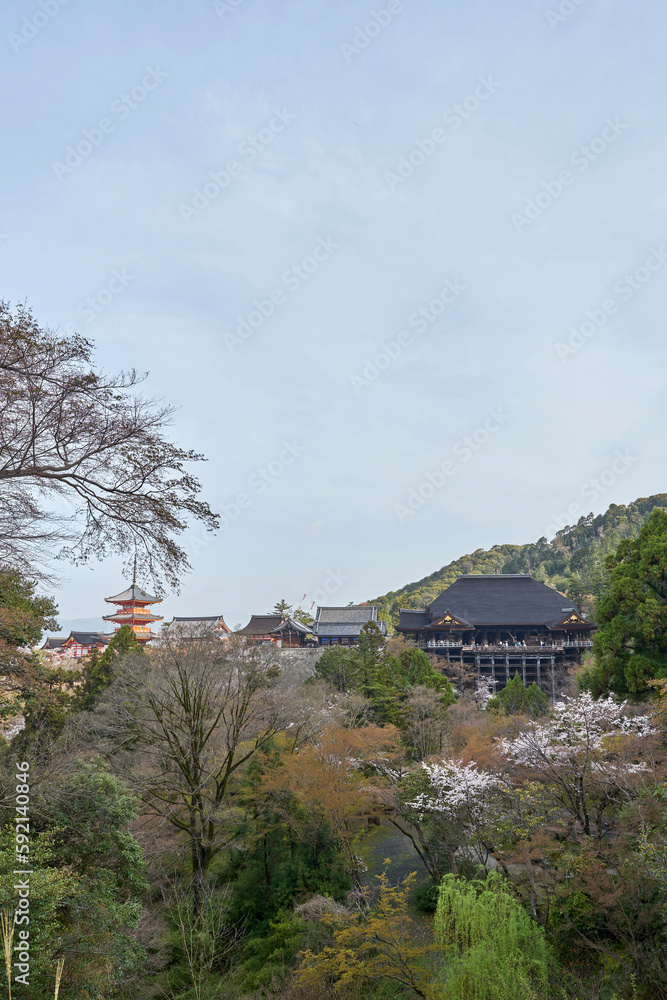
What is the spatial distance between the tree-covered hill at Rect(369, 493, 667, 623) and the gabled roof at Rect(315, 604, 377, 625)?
7.37 m

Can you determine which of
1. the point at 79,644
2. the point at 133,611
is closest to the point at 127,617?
the point at 133,611

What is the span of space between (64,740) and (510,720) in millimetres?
12449

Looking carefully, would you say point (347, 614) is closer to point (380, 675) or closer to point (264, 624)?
point (264, 624)

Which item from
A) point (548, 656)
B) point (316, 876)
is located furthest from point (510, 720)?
point (548, 656)

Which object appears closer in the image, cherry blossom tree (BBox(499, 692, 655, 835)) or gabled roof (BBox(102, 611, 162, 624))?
cherry blossom tree (BBox(499, 692, 655, 835))

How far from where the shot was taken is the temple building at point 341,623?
41.6 m

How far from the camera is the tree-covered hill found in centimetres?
6169

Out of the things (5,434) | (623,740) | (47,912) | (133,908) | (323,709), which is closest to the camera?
(5,434)

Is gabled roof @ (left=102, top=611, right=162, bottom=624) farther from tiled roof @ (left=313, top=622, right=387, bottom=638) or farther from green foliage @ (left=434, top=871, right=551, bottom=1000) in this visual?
green foliage @ (left=434, top=871, right=551, bottom=1000)

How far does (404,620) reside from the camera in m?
42.0

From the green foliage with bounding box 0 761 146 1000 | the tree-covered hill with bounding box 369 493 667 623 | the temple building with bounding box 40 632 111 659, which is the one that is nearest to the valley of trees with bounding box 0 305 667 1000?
the green foliage with bounding box 0 761 146 1000

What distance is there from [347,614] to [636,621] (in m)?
29.9

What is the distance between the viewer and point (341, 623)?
43.2 m

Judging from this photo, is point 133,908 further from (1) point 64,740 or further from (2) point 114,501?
(1) point 64,740
